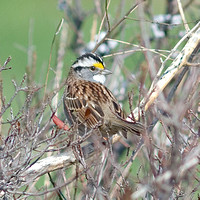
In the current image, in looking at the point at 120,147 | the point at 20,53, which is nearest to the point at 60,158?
the point at 120,147

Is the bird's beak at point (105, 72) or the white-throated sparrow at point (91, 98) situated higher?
the bird's beak at point (105, 72)

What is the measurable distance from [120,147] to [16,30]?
46.2ft

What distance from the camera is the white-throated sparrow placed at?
5.36m

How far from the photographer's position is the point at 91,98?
5953 mm

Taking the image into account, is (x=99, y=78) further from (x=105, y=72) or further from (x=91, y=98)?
(x=91, y=98)

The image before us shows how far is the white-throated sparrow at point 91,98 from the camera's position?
5.36 meters

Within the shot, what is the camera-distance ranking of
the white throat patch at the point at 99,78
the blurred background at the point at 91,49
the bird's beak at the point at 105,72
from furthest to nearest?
the white throat patch at the point at 99,78 < the bird's beak at the point at 105,72 < the blurred background at the point at 91,49

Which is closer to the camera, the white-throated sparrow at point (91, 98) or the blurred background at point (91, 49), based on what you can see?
the blurred background at point (91, 49)

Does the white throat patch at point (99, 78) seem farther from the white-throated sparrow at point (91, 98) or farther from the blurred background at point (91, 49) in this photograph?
the blurred background at point (91, 49)

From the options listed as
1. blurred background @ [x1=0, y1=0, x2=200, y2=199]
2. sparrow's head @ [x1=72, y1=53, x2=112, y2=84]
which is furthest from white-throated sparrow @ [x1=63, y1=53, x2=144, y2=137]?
blurred background @ [x1=0, y1=0, x2=200, y2=199]

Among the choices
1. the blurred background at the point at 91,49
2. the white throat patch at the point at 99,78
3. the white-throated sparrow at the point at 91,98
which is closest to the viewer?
the blurred background at the point at 91,49

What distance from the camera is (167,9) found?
750 centimetres

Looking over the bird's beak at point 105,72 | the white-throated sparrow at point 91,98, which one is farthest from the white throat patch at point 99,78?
the bird's beak at point 105,72

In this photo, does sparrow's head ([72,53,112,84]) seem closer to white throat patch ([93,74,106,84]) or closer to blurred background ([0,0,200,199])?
white throat patch ([93,74,106,84])
